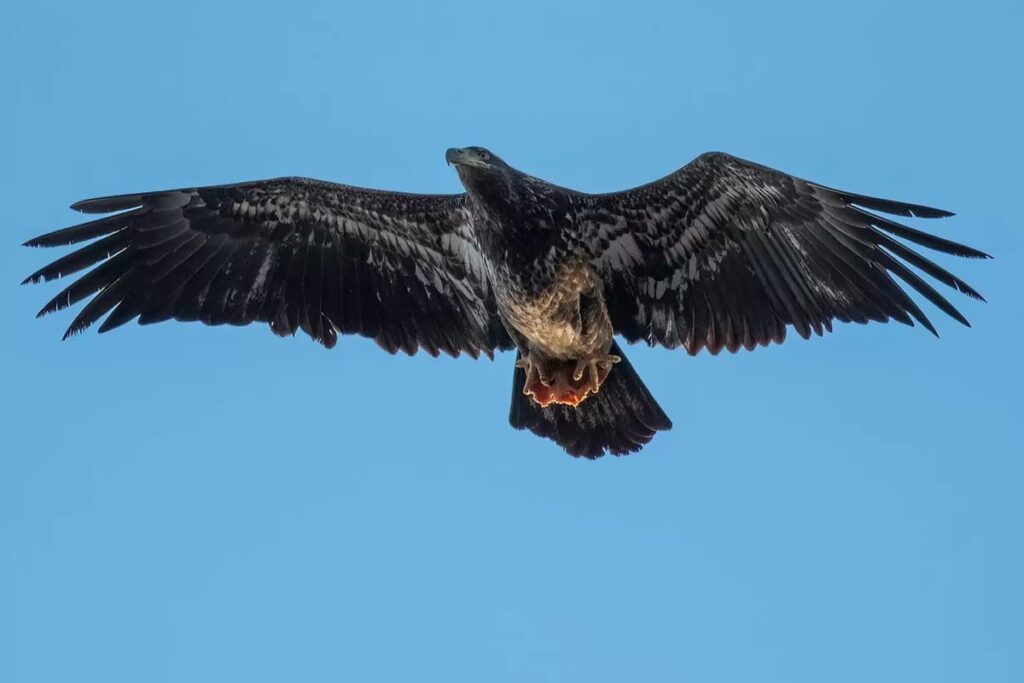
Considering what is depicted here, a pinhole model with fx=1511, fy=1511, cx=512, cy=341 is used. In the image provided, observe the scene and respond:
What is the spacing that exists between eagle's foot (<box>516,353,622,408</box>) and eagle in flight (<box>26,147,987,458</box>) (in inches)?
0.6

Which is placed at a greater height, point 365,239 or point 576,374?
point 365,239

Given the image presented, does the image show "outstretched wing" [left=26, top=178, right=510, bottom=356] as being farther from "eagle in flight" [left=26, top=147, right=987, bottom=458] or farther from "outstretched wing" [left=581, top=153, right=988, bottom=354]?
"outstretched wing" [left=581, top=153, right=988, bottom=354]

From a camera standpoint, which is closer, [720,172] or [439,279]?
[720,172]

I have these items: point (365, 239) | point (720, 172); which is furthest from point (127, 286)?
point (720, 172)

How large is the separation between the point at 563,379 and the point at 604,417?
48cm

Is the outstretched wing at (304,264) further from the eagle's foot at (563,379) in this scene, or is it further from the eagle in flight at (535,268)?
the eagle's foot at (563,379)

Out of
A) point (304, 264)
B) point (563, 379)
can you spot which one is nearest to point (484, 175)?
point (563, 379)

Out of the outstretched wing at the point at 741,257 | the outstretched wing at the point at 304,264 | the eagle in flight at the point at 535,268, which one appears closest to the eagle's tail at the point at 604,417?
the eagle in flight at the point at 535,268

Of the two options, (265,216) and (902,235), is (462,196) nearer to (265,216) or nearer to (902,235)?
(265,216)

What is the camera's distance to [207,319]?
→ 12.7m

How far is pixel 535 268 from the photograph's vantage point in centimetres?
1183

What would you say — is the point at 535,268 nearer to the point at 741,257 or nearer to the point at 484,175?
the point at 484,175

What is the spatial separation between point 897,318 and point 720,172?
1.79 metres

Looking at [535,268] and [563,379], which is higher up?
[535,268]
